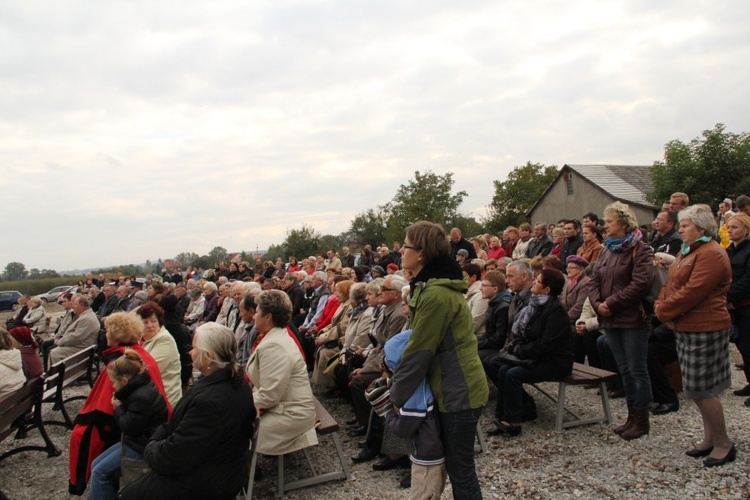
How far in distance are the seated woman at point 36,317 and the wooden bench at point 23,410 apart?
834 cm

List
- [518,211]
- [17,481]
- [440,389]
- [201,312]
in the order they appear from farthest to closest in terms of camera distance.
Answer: [518,211]
[201,312]
[17,481]
[440,389]

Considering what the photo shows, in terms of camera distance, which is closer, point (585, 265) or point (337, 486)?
point (337, 486)

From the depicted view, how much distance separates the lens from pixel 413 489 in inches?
110

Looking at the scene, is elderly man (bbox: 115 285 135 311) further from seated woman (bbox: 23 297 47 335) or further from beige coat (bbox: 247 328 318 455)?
beige coat (bbox: 247 328 318 455)

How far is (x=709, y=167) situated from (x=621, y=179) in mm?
8360

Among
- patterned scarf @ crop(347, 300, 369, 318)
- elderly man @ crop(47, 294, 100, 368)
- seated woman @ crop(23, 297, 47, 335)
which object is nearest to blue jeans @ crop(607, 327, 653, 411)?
patterned scarf @ crop(347, 300, 369, 318)

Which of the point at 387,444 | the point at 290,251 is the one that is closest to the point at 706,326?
the point at 387,444

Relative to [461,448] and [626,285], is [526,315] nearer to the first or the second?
[626,285]

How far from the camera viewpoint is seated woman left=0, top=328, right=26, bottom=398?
5.15 m

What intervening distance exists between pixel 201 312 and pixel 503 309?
8200 mm

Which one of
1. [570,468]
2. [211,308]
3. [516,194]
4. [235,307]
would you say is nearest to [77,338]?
[235,307]

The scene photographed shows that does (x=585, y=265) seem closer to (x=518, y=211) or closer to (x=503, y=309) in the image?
(x=503, y=309)

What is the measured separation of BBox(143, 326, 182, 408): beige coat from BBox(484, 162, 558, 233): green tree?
162 feet

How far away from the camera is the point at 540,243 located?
32.2ft
